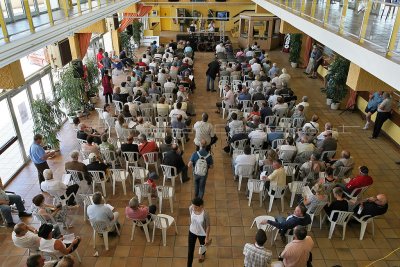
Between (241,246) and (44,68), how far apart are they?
798cm

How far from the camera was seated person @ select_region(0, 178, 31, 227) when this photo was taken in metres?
6.48

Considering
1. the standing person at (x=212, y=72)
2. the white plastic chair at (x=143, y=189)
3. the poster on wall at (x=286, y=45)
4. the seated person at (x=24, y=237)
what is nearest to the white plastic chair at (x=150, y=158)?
the white plastic chair at (x=143, y=189)

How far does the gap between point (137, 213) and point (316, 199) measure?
327 centimetres

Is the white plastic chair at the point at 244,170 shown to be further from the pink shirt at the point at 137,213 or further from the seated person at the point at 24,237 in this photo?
the seated person at the point at 24,237

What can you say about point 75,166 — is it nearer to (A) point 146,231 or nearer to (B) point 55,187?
(B) point 55,187

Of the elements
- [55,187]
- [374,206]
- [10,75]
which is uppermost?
[10,75]

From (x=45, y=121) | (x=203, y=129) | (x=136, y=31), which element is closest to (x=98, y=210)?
(x=203, y=129)

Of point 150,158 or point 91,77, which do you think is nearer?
point 150,158

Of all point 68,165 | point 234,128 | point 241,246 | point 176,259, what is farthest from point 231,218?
point 68,165

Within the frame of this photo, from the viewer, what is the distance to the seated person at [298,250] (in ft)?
14.9

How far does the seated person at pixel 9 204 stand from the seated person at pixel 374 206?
6.72 meters

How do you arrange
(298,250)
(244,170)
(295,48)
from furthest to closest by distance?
1. (295,48)
2. (244,170)
3. (298,250)

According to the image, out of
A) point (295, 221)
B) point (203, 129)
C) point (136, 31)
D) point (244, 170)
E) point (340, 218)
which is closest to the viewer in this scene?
point (295, 221)

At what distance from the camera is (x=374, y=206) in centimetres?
604
